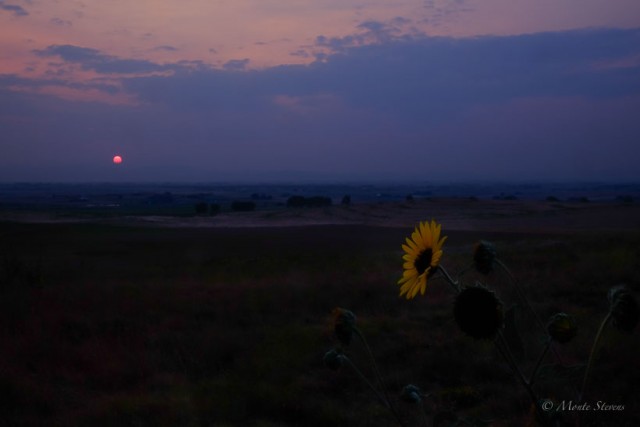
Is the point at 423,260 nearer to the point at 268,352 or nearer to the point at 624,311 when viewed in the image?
the point at 624,311

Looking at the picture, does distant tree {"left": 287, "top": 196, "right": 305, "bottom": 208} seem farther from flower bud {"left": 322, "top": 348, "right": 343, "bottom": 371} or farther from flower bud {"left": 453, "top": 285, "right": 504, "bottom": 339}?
flower bud {"left": 453, "top": 285, "right": 504, "bottom": 339}

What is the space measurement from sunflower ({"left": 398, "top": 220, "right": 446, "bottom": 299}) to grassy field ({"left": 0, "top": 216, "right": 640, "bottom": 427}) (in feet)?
0.81

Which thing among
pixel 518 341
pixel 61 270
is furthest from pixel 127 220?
pixel 518 341

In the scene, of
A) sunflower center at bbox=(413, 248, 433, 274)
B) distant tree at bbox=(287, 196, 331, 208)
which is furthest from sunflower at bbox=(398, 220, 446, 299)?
distant tree at bbox=(287, 196, 331, 208)

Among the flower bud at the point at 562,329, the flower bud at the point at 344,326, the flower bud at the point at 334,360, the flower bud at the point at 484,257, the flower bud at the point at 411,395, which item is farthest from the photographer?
the flower bud at the point at 334,360

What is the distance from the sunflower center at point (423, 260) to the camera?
1.53m

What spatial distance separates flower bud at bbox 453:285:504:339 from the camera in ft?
3.76

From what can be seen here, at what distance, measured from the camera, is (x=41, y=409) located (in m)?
7.67

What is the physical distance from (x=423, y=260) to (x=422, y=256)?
12 mm

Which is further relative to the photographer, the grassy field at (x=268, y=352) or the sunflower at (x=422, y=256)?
the grassy field at (x=268, y=352)

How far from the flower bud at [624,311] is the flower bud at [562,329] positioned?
4.1 inches

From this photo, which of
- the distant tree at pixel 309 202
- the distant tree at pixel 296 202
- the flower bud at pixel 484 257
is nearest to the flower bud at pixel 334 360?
the flower bud at pixel 484 257

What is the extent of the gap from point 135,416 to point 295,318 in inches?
245

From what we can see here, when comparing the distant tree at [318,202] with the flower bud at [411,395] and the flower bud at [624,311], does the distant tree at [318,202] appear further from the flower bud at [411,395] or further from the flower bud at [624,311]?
the flower bud at [624,311]
